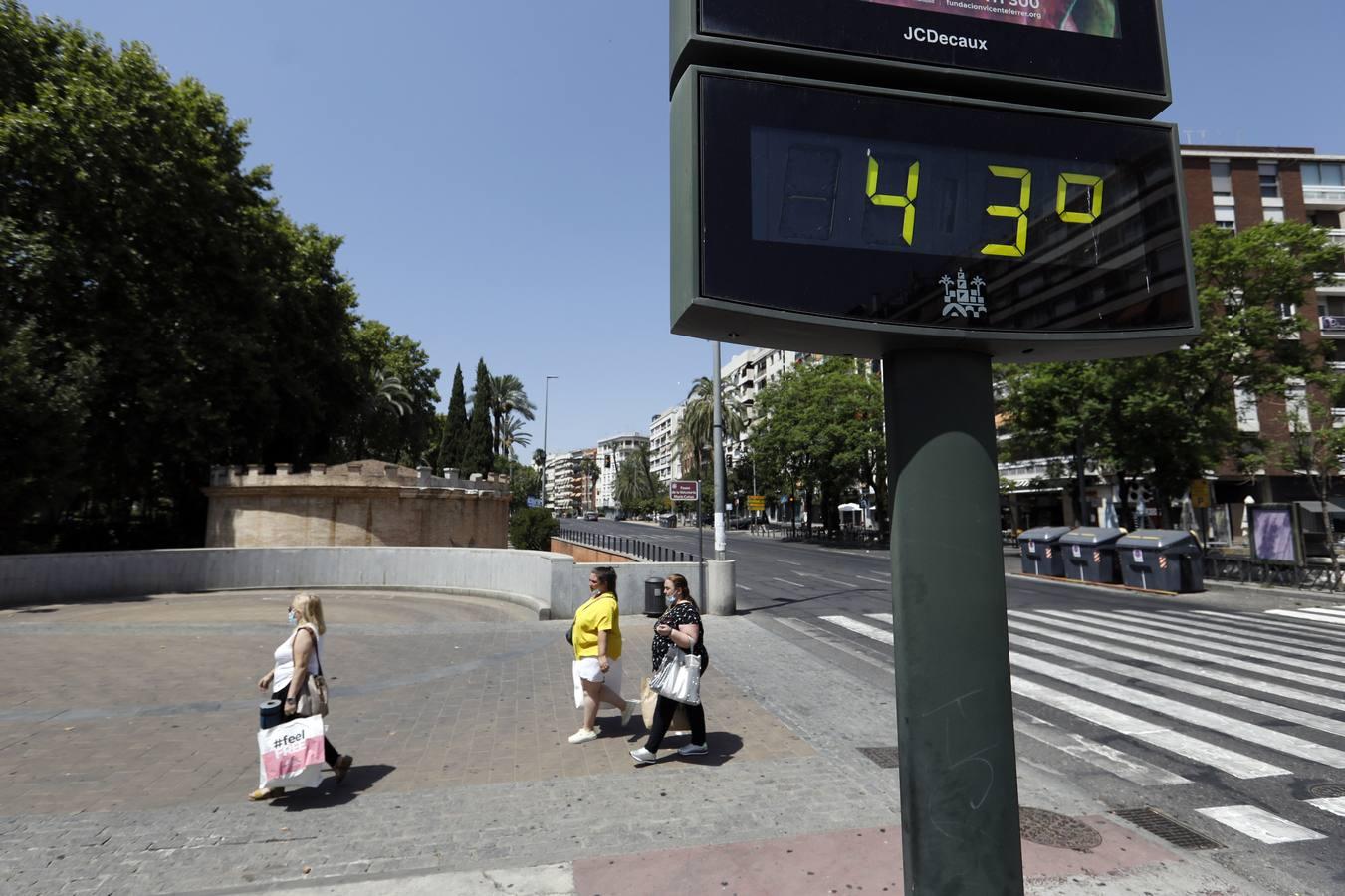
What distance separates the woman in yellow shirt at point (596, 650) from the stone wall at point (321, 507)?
20439 millimetres

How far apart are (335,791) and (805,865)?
3722 millimetres

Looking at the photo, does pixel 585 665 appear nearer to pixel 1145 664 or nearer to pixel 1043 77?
pixel 1043 77

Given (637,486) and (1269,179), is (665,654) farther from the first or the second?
(637,486)

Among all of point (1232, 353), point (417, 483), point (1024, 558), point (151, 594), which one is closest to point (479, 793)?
point (151, 594)

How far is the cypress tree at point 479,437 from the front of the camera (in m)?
61.7

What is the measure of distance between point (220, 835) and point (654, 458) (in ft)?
571

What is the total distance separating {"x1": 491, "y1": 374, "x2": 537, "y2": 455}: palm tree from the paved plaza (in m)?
68.2

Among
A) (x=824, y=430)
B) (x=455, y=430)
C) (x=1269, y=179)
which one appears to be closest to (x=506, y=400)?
(x=455, y=430)

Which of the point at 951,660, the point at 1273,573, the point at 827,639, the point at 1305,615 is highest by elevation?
the point at 951,660

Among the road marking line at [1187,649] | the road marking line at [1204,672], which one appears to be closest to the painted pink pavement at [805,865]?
the road marking line at [1204,672]

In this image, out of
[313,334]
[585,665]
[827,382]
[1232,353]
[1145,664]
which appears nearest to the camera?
[585,665]

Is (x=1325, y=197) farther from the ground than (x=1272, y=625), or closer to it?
farther from the ground

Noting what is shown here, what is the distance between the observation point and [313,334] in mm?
35344

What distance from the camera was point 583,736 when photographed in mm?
6984
